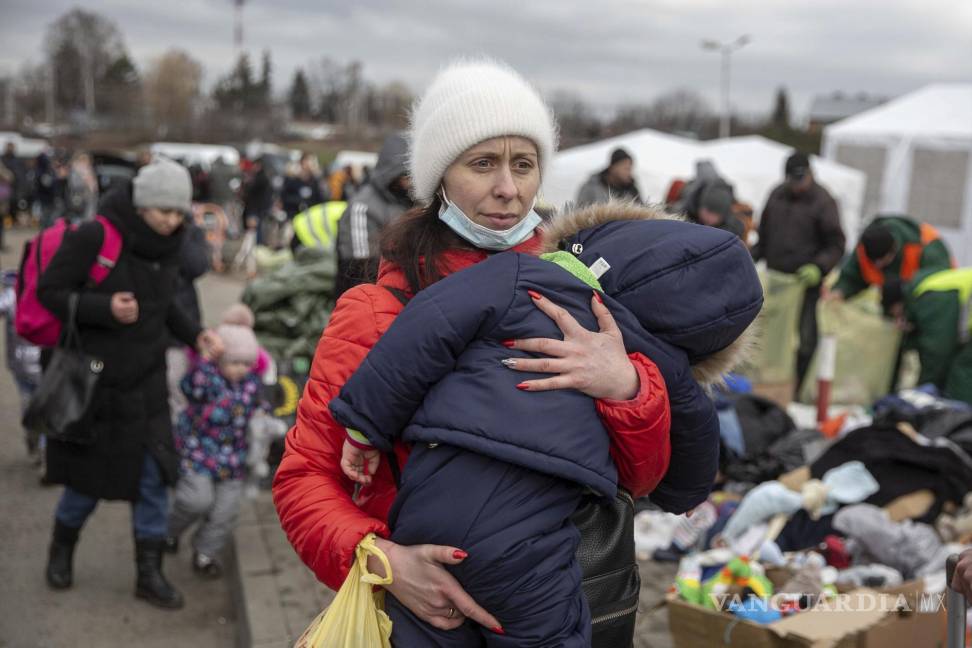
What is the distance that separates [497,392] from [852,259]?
7.05 meters

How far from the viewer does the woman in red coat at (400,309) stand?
5.15ft

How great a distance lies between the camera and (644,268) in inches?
67.1

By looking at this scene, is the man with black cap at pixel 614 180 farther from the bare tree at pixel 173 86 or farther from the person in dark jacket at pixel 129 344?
the bare tree at pixel 173 86

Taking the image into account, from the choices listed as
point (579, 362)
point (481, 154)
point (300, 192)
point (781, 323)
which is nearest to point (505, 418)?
point (579, 362)

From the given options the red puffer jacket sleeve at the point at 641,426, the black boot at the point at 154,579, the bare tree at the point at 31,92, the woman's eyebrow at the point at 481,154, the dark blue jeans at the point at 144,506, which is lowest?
the black boot at the point at 154,579

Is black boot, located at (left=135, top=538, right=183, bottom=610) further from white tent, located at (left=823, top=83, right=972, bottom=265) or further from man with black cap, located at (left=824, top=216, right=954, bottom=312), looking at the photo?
white tent, located at (left=823, top=83, right=972, bottom=265)

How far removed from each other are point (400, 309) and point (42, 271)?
115 inches

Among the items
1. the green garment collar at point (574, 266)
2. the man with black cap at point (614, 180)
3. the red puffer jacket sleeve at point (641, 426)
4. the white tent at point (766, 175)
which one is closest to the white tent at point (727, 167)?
the white tent at point (766, 175)

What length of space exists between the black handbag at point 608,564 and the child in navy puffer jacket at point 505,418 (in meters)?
0.08

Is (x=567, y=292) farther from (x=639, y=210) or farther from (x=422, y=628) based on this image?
(x=422, y=628)

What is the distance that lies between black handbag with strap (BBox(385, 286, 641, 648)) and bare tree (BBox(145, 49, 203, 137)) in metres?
71.6

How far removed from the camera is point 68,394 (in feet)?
13.1

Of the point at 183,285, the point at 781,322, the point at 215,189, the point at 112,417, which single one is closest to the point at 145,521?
the point at 112,417

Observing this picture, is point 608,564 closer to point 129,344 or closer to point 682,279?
point 682,279
